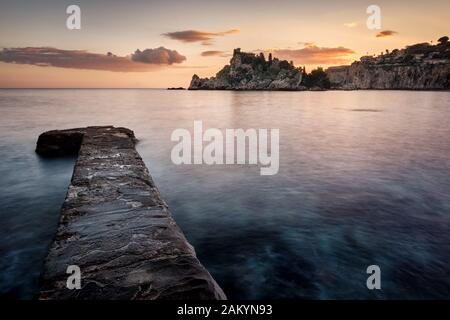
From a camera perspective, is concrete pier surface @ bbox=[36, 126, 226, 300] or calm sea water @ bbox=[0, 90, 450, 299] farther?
calm sea water @ bbox=[0, 90, 450, 299]

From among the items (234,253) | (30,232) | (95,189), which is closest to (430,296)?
(234,253)

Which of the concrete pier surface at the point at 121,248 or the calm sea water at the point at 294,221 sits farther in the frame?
the calm sea water at the point at 294,221

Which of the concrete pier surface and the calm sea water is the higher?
the concrete pier surface

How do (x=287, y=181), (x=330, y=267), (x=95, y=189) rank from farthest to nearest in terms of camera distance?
(x=287, y=181)
(x=95, y=189)
(x=330, y=267)

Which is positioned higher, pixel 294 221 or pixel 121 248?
pixel 121 248

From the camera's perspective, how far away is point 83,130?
15672 mm

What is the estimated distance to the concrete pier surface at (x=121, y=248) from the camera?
3.56m

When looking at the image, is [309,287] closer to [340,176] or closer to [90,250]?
[90,250]

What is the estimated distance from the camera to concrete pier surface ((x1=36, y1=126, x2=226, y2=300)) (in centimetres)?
356

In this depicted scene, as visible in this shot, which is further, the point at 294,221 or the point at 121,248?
the point at 294,221

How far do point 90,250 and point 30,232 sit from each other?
398 centimetres

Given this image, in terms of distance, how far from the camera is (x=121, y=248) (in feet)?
14.7
